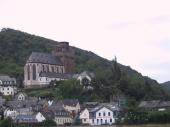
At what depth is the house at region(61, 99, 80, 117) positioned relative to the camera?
119250 mm

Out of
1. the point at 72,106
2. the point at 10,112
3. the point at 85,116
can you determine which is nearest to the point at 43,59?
the point at 72,106

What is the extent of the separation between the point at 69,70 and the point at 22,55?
34.0 m

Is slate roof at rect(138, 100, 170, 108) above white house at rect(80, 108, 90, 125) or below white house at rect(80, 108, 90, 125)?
above

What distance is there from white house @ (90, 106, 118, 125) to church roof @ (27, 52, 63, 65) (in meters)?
43.2

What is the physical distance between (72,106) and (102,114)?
31.1 ft

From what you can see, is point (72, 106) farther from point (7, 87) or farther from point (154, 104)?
point (7, 87)

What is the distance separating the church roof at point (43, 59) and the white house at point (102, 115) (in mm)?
43158

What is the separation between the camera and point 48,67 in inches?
6127

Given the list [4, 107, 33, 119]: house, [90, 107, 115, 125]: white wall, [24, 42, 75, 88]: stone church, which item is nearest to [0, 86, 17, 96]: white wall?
[24, 42, 75, 88]: stone church

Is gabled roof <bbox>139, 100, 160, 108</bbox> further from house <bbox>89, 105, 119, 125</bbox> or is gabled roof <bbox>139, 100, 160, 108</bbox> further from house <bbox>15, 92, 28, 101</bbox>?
house <bbox>15, 92, 28, 101</bbox>

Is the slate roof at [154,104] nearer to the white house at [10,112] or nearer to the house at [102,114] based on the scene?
the house at [102,114]

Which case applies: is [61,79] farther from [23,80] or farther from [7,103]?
[7,103]

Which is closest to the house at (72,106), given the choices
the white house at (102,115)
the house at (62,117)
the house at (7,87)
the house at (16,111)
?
the house at (62,117)

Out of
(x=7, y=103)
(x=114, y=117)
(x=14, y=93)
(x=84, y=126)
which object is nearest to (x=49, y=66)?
(x=14, y=93)
